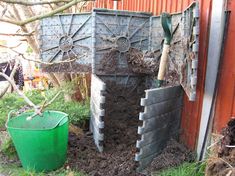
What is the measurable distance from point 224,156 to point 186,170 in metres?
1.25

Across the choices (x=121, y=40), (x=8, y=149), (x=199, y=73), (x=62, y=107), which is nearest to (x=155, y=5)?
(x=121, y=40)

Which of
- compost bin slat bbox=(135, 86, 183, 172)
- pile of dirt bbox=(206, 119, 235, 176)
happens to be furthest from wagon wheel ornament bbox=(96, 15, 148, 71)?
pile of dirt bbox=(206, 119, 235, 176)

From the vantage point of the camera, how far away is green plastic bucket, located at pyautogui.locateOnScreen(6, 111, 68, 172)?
3.57 m

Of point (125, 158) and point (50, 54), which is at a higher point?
point (50, 54)

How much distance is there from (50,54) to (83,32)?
763 mm

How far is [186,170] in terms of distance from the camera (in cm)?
342

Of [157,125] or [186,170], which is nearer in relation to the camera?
[186,170]

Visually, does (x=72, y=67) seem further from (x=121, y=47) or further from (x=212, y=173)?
(x=212, y=173)

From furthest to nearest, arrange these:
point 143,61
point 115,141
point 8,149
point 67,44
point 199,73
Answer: point 67,44 < point 143,61 < point 115,141 < point 8,149 < point 199,73

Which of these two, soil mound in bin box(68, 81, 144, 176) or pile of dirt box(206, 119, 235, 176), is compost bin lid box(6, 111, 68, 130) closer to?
soil mound in bin box(68, 81, 144, 176)

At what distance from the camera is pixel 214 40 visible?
10.6ft

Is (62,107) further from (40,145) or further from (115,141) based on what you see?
(40,145)

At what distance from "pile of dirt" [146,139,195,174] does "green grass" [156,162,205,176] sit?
94 mm

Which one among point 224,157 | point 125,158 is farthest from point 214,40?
point 125,158
